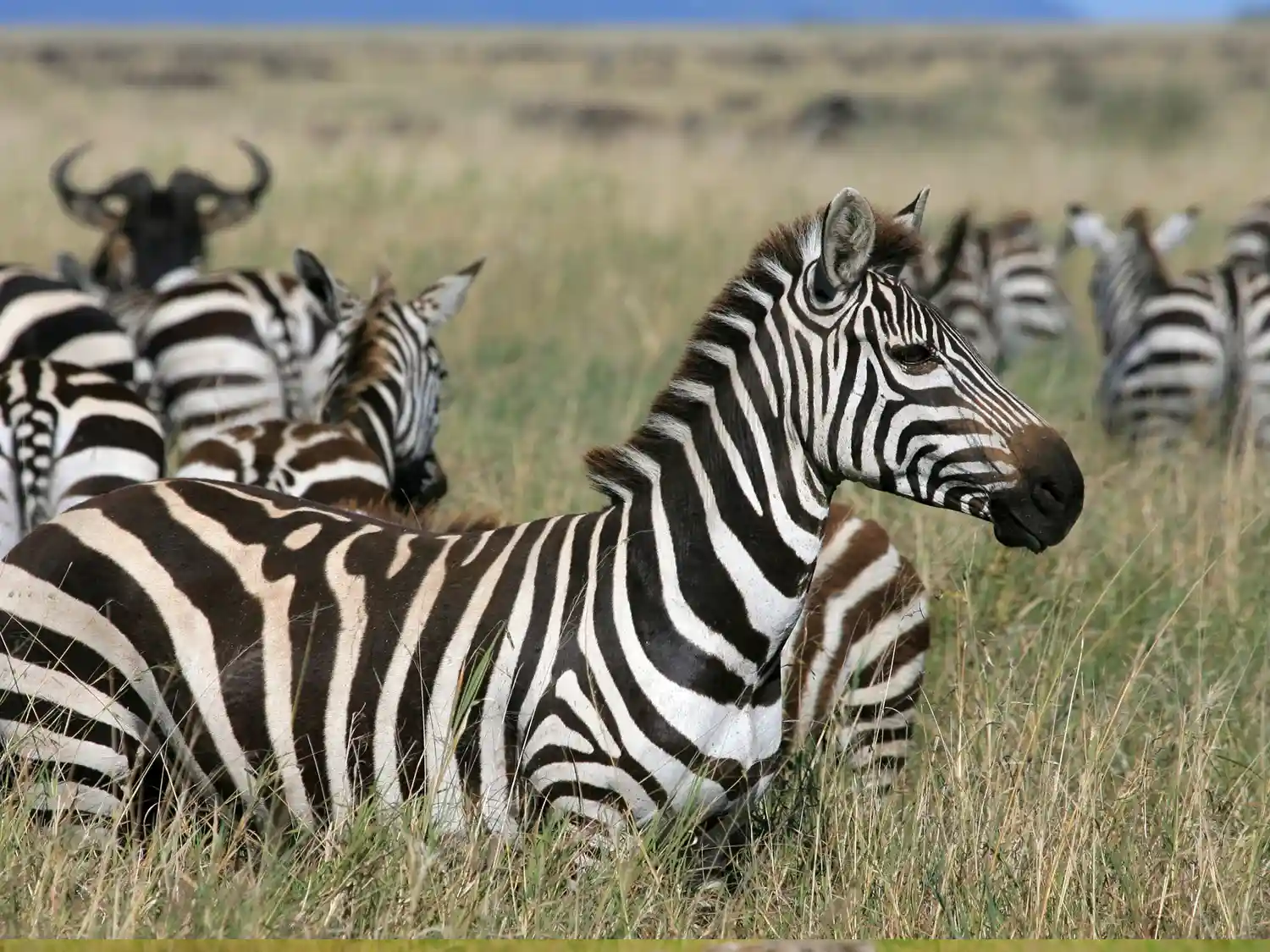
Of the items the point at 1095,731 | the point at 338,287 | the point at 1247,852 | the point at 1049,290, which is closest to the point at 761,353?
the point at 1095,731

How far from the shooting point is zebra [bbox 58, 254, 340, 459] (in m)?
8.69

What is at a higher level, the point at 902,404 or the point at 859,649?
the point at 902,404

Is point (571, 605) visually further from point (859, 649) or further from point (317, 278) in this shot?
point (317, 278)

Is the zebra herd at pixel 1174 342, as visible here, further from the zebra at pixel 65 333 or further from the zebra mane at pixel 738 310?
the zebra mane at pixel 738 310

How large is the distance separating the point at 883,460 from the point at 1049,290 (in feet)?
39.9

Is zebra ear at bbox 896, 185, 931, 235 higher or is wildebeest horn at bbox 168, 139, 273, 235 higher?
wildebeest horn at bbox 168, 139, 273, 235

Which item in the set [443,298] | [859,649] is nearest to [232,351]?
[443,298]

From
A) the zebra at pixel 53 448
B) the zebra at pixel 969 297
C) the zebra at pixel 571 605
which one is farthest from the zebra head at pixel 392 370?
the zebra at pixel 969 297

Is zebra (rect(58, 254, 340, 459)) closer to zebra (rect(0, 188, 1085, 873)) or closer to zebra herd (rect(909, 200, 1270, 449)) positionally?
zebra herd (rect(909, 200, 1270, 449))

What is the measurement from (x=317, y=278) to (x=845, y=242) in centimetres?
414

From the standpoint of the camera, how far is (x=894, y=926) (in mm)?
3793

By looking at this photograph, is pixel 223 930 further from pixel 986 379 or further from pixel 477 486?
pixel 477 486

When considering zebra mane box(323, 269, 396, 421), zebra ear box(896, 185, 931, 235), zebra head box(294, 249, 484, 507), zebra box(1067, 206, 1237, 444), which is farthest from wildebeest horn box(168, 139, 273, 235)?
zebra ear box(896, 185, 931, 235)

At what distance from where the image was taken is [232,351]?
874 centimetres
